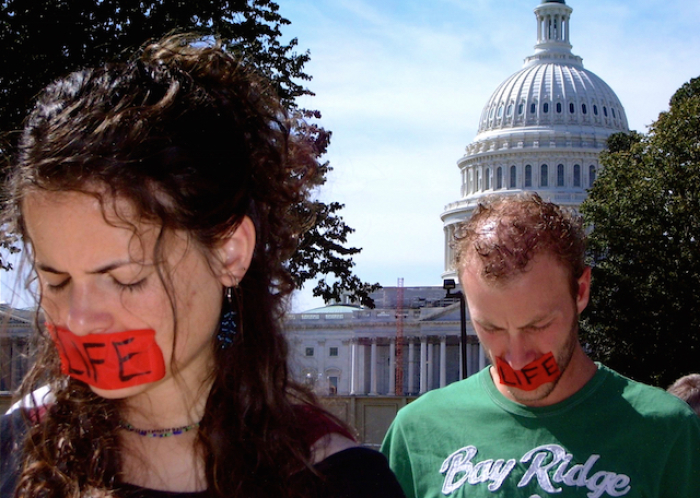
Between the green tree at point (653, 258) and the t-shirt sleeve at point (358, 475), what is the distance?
86.7ft

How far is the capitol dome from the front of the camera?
99375 millimetres

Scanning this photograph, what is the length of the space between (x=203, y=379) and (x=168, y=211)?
309mm

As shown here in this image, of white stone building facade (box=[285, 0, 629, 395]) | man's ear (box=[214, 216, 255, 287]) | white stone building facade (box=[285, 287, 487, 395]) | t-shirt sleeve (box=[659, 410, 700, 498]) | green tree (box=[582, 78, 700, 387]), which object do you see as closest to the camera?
man's ear (box=[214, 216, 255, 287])

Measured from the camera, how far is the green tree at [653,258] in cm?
2752

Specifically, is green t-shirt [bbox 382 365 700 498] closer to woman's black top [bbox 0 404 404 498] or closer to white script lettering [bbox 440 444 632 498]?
white script lettering [bbox 440 444 632 498]

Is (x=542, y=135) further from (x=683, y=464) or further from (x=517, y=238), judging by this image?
(x=683, y=464)

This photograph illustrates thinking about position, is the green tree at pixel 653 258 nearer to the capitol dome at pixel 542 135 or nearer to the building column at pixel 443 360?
the building column at pixel 443 360

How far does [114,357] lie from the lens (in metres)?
1.65

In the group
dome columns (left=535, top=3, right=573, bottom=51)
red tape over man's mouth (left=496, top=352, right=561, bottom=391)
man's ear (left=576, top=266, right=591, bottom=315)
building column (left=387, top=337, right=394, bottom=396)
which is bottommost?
building column (left=387, top=337, right=394, bottom=396)

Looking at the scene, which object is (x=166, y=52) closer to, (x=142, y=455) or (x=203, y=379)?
(x=203, y=379)

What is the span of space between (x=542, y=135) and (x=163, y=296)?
10016 cm

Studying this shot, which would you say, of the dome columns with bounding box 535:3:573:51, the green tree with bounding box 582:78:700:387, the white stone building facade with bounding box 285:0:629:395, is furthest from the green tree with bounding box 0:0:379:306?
the dome columns with bounding box 535:3:573:51

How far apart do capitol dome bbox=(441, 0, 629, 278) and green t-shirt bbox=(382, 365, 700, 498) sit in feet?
312

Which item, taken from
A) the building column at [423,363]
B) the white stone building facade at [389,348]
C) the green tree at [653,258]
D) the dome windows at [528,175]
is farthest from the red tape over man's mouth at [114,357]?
the dome windows at [528,175]
